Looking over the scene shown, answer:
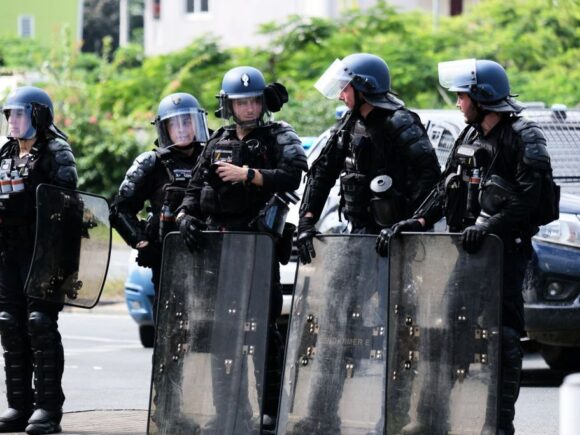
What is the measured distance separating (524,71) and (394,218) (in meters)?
22.1

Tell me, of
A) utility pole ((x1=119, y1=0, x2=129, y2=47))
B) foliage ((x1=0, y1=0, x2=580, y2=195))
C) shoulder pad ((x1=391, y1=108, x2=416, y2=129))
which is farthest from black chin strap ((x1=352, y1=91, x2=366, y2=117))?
utility pole ((x1=119, y1=0, x2=129, y2=47))

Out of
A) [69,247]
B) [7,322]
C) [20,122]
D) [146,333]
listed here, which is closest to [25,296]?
[7,322]

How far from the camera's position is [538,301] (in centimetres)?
978

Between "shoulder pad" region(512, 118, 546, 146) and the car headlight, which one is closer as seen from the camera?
"shoulder pad" region(512, 118, 546, 146)

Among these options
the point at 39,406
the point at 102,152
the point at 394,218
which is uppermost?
the point at 102,152

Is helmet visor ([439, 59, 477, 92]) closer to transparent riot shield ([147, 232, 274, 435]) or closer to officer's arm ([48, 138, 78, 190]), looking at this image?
transparent riot shield ([147, 232, 274, 435])

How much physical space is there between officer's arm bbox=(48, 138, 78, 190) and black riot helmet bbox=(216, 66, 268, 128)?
102 cm

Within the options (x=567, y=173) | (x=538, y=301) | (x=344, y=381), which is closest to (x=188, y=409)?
(x=344, y=381)

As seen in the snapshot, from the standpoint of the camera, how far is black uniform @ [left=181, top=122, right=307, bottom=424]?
24.8 feet

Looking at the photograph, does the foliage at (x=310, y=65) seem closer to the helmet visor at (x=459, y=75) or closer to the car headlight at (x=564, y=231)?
the car headlight at (x=564, y=231)

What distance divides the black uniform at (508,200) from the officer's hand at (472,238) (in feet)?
0.79

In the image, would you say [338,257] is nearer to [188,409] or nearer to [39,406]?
[188,409]

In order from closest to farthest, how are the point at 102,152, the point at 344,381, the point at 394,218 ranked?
the point at 344,381 → the point at 394,218 → the point at 102,152

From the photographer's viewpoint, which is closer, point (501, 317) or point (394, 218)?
point (501, 317)
